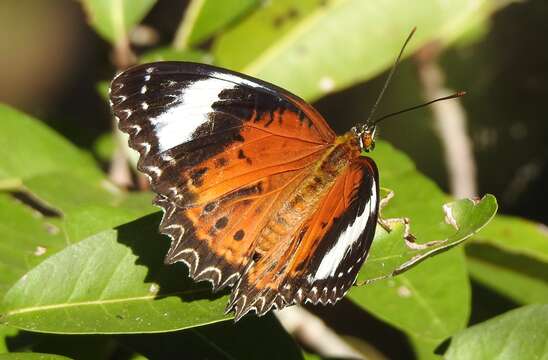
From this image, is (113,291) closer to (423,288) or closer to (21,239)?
(21,239)

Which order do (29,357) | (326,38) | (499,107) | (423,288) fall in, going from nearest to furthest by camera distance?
(29,357) → (423,288) → (326,38) → (499,107)

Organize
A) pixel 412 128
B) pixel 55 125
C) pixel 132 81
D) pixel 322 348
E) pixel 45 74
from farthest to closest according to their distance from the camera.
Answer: pixel 45 74 → pixel 412 128 → pixel 55 125 → pixel 322 348 → pixel 132 81

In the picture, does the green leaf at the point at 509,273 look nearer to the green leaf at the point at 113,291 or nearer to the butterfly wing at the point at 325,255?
the butterfly wing at the point at 325,255

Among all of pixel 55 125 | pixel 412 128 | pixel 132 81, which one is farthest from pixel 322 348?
pixel 412 128

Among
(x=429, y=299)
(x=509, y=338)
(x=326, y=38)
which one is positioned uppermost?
(x=326, y=38)

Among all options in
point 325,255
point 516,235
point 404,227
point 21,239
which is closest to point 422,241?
point 404,227

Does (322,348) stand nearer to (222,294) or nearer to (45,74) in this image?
(222,294)
